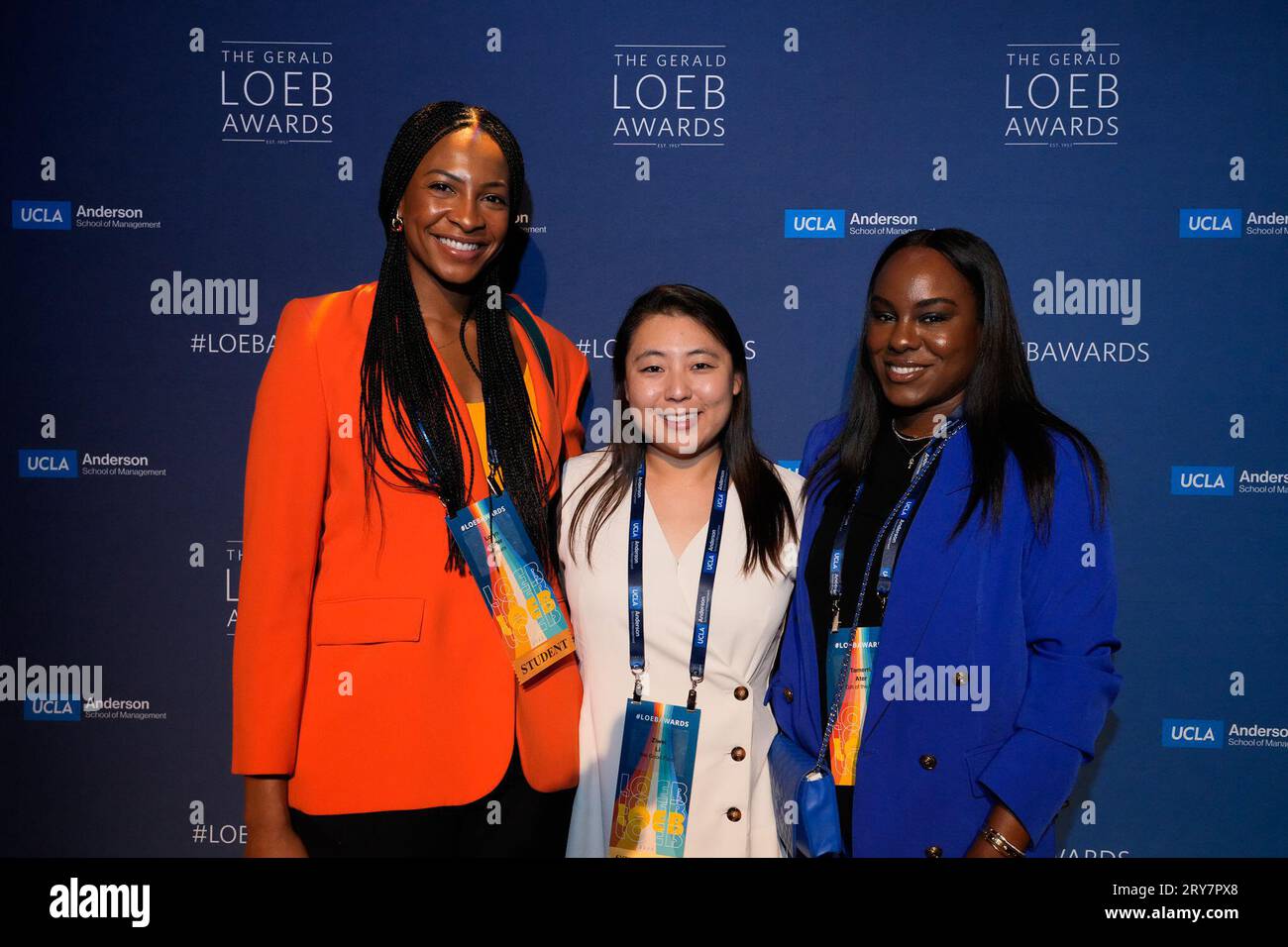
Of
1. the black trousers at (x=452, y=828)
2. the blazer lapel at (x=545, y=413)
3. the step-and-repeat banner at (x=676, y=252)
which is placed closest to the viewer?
the black trousers at (x=452, y=828)

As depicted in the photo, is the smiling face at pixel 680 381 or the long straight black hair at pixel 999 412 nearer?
the long straight black hair at pixel 999 412

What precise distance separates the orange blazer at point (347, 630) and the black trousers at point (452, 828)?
35 millimetres

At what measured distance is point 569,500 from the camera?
2.43 meters

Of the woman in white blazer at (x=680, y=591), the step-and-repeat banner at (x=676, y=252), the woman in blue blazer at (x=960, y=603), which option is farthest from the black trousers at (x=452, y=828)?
the step-and-repeat banner at (x=676, y=252)

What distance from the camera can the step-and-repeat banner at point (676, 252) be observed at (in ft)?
10.1

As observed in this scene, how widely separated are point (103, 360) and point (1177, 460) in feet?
12.4

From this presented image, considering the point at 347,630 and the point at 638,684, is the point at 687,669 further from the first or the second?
the point at 347,630

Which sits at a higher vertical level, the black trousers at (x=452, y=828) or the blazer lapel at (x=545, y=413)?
the blazer lapel at (x=545, y=413)

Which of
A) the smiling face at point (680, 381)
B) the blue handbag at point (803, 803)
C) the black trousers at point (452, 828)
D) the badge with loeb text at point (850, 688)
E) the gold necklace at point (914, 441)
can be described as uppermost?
the smiling face at point (680, 381)

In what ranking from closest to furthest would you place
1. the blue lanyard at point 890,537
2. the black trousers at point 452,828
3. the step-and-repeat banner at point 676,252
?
1. the blue lanyard at point 890,537
2. the black trousers at point 452,828
3. the step-and-repeat banner at point 676,252

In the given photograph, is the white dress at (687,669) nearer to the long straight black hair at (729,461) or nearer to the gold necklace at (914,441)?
the long straight black hair at (729,461)

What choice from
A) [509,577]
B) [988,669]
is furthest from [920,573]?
[509,577]

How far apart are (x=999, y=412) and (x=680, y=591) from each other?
0.92 meters

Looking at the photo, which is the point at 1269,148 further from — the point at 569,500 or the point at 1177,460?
the point at 569,500
